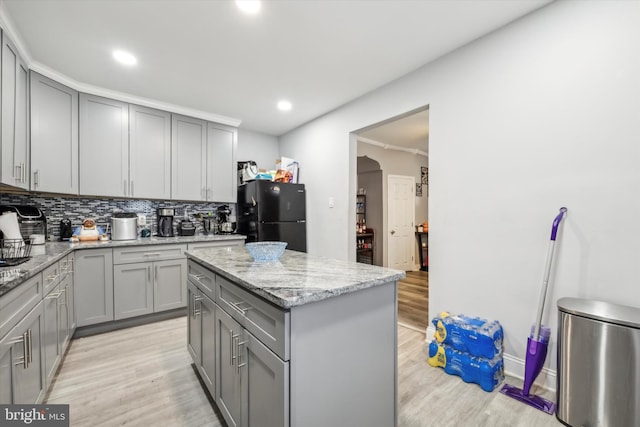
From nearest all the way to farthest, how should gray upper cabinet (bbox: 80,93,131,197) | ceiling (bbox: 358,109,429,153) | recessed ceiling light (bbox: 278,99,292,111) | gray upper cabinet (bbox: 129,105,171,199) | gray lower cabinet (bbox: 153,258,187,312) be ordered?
gray upper cabinet (bbox: 80,93,131,197)
gray lower cabinet (bbox: 153,258,187,312)
gray upper cabinet (bbox: 129,105,171,199)
recessed ceiling light (bbox: 278,99,292,111)
ceiling (bbox: 358,109,429,153)

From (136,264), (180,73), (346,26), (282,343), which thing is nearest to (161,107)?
(180,73)

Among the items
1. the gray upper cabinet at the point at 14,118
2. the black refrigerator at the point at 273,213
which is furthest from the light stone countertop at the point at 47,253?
the gray upper cabinet at the point at 14,118

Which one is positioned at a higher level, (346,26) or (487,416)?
(346,26)

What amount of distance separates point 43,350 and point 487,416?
2.64 meters

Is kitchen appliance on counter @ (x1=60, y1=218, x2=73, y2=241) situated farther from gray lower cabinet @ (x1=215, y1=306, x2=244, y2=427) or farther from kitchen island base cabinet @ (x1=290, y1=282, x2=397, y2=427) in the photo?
kitchen island base cabinet @ (x1=290, y1=282, x2=397, y2=427)

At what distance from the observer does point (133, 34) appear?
2057mm

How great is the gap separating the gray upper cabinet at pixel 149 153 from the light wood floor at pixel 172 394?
1.70 metres

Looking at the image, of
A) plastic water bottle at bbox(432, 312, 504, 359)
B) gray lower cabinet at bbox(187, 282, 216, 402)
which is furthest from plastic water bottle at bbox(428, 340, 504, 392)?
gray lower cabinet at bbox(187, 282, 216, 402)

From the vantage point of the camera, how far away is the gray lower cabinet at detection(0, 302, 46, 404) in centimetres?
115

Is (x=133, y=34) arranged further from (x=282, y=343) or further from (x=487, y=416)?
(x=487, y=416)

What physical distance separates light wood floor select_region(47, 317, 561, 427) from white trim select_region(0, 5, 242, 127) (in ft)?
8.21

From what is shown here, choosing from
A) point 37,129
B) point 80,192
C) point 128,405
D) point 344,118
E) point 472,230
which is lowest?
point 128,405

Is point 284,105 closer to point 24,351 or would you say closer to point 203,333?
point 203,333

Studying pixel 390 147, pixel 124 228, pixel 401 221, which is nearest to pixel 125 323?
pixel 124 228
